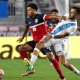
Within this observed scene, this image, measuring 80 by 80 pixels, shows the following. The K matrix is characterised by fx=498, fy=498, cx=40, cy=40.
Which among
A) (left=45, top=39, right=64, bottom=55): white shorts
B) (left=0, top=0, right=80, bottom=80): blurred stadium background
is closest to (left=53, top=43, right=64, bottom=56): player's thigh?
(left=45, top=39, right=64, bottom=55): white shorts

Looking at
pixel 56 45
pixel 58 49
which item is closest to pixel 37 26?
pixel 56 45

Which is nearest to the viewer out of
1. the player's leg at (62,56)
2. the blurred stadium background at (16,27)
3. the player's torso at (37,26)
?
the player's leg at (62,56)

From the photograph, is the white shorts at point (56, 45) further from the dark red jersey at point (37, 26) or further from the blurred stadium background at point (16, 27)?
the blurred stadium background at point (16, 27)

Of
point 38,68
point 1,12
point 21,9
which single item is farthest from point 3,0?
point 38,68

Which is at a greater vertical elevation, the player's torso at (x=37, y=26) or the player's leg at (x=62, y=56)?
the player's torso at (x=37, y=26)

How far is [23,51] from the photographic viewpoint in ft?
40.7

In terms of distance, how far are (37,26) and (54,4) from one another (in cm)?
1147

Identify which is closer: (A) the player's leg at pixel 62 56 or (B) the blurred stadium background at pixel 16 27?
(A) the player's leg at pixel 62 56

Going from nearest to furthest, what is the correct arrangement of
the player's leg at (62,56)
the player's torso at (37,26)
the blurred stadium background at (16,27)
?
1. the player's leg at (62,56)
2. the player's torso at (37,26)
3. the blurred stadium background at (16,27)

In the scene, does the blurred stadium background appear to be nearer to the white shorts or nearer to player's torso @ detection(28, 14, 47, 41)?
player's torso @ detection(28, 14, 47, 41)

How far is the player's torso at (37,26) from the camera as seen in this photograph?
12219 mm

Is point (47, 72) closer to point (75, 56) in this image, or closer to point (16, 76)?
point (16, 76)

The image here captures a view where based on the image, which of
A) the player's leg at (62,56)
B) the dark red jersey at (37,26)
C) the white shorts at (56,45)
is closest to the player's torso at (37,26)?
the dark red jersey at (37,26)

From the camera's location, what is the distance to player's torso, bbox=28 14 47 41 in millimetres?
12219
